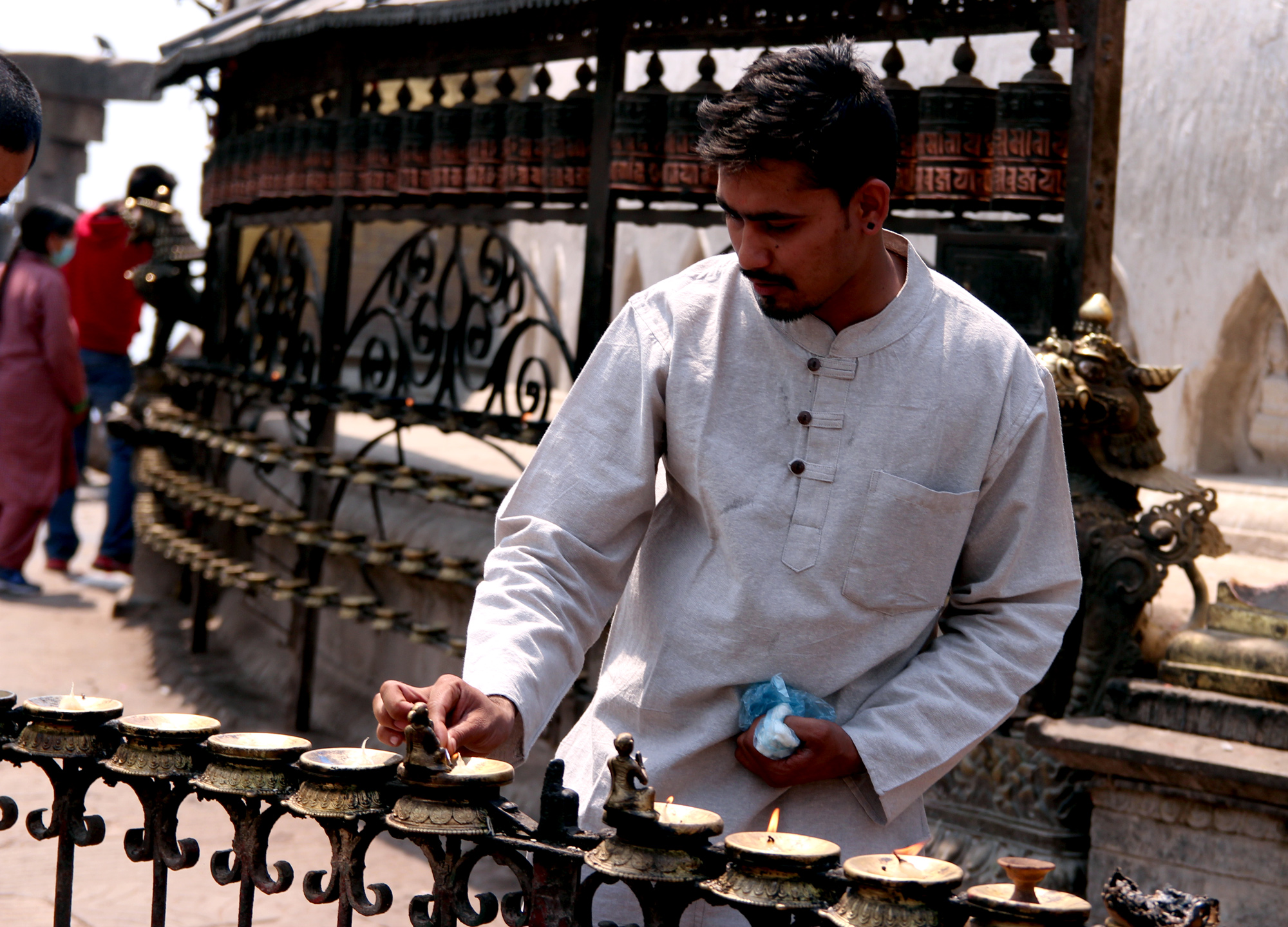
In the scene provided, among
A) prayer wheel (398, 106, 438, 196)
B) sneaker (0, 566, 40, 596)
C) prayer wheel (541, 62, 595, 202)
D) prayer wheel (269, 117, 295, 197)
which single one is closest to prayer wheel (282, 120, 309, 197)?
prayer wheel (269, 117, 295, 197)

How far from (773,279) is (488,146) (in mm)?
3066

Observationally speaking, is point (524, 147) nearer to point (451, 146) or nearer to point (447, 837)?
point (451, 146)

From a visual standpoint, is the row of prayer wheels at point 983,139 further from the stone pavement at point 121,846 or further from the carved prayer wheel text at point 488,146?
the stone pavement at point 121,846

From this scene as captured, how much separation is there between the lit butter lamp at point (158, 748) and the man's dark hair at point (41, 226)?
622cm

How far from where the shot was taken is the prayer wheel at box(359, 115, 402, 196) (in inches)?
194

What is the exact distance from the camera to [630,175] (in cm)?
405

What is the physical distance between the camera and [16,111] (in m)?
1.58

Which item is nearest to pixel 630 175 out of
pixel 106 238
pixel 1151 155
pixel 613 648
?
pixel 1151 155

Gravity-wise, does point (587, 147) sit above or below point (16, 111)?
above

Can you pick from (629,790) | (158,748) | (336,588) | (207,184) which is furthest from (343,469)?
(629,790)

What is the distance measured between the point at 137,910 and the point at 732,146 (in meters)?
2.94

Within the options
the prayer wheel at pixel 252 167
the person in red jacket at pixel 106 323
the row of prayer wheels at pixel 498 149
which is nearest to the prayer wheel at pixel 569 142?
the row of prayer wheels at pixel 498 149

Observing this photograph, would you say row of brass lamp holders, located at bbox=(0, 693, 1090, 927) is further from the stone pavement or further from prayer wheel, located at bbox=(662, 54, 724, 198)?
prayer wheel, located at bbox=(662, 54, 724, 198)

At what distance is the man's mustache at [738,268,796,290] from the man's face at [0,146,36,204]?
810 millimetres
